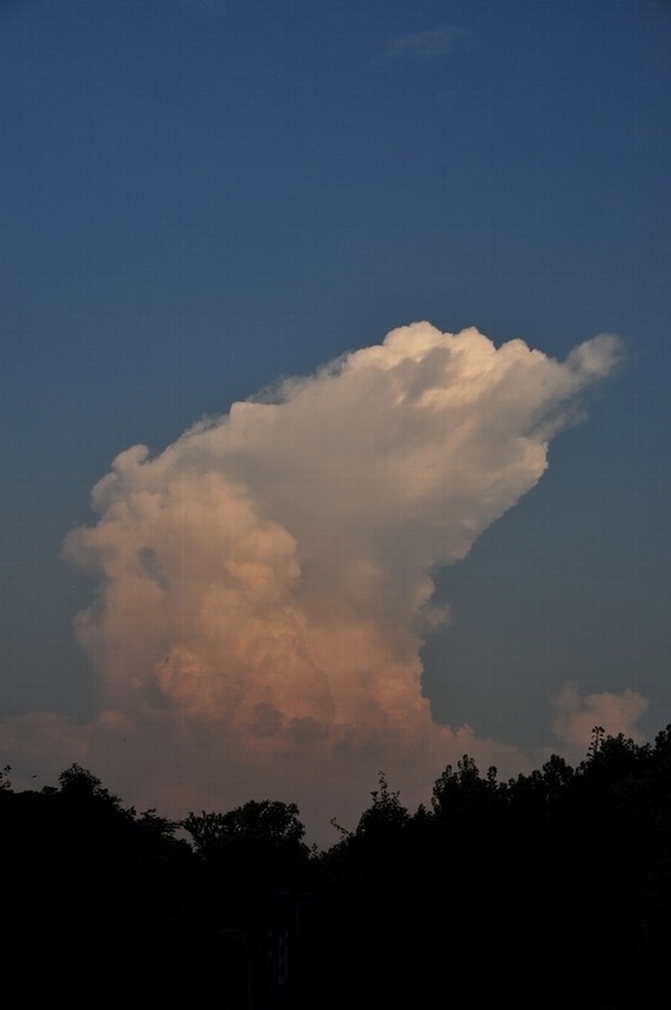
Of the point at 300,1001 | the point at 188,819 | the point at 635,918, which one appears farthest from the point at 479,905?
the point at 300,1001

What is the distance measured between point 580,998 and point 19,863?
26822 millimetres

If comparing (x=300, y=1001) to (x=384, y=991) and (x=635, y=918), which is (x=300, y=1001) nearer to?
(x=384, y=991)

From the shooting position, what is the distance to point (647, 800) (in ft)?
229

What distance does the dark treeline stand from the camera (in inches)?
2168

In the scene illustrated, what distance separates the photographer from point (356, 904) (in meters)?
63.0

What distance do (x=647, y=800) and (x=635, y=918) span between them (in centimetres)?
627

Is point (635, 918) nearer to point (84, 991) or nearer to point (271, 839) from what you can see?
point (271, 839)

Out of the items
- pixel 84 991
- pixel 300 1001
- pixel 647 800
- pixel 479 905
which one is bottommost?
pixel 300 1001

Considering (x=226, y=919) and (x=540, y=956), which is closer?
(x=226, y=919)

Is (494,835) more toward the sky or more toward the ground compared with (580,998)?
more toward the sky

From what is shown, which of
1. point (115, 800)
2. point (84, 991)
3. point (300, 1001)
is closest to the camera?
point (300, 1001)

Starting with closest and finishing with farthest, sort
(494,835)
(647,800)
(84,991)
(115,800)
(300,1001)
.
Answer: (300,1001)
(84,991)
(647,800)
(115,800)
(494,835)

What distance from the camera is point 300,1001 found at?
3331 cm

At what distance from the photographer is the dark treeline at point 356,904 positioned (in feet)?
181
